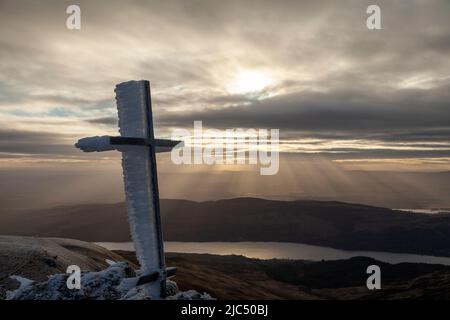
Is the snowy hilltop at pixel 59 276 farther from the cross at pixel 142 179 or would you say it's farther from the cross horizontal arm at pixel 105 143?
the cross horizontal arm at pixel 105 143

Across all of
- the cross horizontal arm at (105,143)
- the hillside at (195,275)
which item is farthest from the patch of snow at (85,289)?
the hillside at (195,275)

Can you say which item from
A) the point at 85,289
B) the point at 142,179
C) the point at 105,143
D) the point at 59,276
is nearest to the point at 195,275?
the point at 59,276

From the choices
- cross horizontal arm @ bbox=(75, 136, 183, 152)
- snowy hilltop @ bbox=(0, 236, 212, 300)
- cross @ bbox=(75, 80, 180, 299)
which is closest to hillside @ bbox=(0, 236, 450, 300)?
snowy hilltop @ bbox=(0, 236, 212, 300)

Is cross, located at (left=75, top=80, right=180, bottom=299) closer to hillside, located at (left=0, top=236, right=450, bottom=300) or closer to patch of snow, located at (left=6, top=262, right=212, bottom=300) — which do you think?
patch of snow, located at (left=6, top=262, right=212, bottom=300)

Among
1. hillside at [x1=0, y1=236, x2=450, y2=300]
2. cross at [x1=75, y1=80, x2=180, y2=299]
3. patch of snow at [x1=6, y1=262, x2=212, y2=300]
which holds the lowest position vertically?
hillside at [x1=0, y1=236, x2=450, y2=300]
